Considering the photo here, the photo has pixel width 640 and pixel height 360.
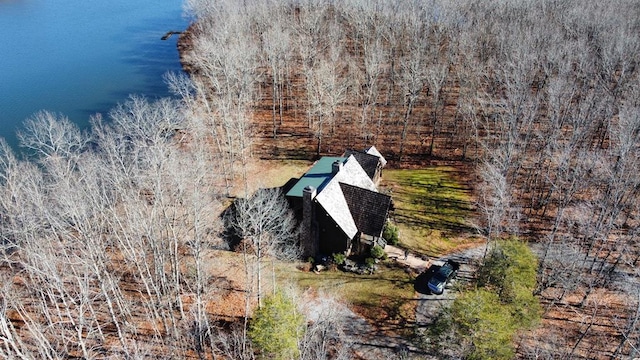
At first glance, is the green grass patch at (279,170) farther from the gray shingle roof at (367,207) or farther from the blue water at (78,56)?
the blue water at (78,56)

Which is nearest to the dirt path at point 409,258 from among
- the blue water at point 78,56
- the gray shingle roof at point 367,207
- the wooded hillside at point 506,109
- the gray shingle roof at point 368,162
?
the gray shingle roof at point 367,207

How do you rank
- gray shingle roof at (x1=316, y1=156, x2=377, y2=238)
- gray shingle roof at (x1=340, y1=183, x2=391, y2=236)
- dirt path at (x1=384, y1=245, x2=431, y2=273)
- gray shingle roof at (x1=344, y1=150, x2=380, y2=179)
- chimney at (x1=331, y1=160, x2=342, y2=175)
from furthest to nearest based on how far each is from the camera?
gray shingle roof at (x1=344, y1=150, x2=380, y2=179)
chimney at (x1=331, y1=160, x2=342, y2=175)
gray shingle roof at (x1=340, y1=183, x2=391, y2=236)
dirt path at (x1=384, y1=245, x2=431, y2=273)
gray shingle roof at (x1=316, y1=156, x2=377, y2=238)

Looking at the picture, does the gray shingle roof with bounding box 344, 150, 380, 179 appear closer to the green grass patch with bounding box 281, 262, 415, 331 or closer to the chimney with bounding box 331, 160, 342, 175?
the chimney with bounding box 331, 160, 342, 175

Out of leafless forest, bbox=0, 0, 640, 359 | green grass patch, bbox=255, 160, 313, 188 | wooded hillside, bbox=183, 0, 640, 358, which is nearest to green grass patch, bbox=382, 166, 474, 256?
wooded hillside, bbox=183, 0, 640, 358

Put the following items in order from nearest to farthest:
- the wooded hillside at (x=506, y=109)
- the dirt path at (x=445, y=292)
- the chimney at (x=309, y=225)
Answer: the dirt path at (x=445, y=292) → the wooded hillside at (x=506, y=109) → the chimney at (x=309, y=225)

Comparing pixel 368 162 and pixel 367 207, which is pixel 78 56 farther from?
pixel 367 207
